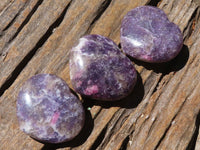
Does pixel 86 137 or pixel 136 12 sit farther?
pixel 136 12

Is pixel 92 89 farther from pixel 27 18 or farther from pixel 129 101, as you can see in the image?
pixel 27 18

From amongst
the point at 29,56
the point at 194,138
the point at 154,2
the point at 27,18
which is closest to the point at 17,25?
the point at 27,18

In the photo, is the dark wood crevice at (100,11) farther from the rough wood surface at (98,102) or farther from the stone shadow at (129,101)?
the stone shadow at (129,101)

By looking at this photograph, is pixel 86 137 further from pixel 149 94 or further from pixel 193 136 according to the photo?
pixel 193 136

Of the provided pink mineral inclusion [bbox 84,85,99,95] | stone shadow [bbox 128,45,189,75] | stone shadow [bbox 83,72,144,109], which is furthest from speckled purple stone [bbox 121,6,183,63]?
pink mineral inclusion [bbox 84,85,99,95]

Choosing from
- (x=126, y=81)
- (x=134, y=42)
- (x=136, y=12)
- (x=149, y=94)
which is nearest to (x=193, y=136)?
(x=149, y=94)

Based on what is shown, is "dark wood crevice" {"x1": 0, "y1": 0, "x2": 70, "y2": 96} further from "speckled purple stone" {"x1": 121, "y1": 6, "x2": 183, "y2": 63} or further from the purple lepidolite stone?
"speckled purple stone" {"x1": 121, "y1": 6, "x2": 183, "y2": 63}
